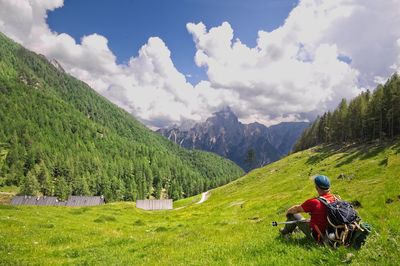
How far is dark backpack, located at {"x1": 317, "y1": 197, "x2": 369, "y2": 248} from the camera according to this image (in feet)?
33.7

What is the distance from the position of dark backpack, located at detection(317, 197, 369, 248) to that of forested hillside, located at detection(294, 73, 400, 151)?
354ft

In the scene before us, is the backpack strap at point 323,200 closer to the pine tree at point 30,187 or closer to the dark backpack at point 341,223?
the dark backpack at point 341,223

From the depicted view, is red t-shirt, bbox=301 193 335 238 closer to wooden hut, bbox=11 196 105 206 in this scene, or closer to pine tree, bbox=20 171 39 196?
wooden hut, bbox=11 196 105 206

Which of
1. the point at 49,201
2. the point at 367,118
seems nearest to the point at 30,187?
the point at 49,201

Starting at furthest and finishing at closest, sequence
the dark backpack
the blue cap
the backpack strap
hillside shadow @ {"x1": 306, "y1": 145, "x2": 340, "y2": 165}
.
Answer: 1. hillside shadow @ {"x1": 306, "y1": 145, "x2": 340, "y2": 165}
2. the blue cap
3. the backpack strap
4. the dark backpack

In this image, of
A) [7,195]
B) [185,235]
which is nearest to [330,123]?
[185,235]

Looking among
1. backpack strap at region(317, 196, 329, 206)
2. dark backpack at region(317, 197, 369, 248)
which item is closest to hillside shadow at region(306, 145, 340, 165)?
backpack strap at region(317, 196, 329, 206)

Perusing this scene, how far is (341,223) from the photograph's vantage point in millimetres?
10383

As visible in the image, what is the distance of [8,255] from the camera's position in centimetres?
1586

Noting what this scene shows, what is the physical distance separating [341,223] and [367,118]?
12078cm

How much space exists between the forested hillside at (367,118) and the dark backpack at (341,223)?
108 metres

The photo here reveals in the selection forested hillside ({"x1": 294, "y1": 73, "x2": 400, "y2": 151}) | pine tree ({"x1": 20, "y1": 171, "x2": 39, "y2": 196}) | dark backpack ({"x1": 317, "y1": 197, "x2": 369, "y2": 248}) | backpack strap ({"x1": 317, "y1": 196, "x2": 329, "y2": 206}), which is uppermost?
forested hillside ({"x1": 294, "y1": 73, "x2": 400, "y2": 151})

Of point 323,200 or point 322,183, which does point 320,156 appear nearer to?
point 322,183

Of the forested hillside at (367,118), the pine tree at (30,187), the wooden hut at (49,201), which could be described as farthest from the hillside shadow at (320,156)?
the pine tree at (30,187)
